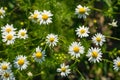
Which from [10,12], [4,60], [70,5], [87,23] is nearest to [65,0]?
[70,5]

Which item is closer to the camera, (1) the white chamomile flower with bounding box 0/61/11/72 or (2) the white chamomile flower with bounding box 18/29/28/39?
(1) the white chamomile flower with bounding box 0/61/11/72

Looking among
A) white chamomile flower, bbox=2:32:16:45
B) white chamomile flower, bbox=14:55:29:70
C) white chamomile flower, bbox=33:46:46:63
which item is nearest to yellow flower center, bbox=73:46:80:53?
white chamomile flower, bbox=33:46:46:63

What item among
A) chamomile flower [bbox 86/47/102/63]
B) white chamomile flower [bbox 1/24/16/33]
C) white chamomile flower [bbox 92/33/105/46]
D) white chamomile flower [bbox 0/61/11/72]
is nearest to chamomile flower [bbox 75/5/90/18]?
white chamomile flower [bbox 92/33/105/46]

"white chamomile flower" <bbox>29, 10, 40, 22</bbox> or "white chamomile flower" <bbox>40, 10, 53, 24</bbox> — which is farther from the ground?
"white chamomile flower" <bbox>29, 10, 40, 22</bbox>

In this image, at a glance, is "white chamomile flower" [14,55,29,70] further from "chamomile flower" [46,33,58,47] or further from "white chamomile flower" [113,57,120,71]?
"white chamomile flower" [113,57,120,71]

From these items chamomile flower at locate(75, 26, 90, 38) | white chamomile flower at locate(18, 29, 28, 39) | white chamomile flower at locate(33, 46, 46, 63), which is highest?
white chamomile flower at locate(18, 29, 28, 39)
